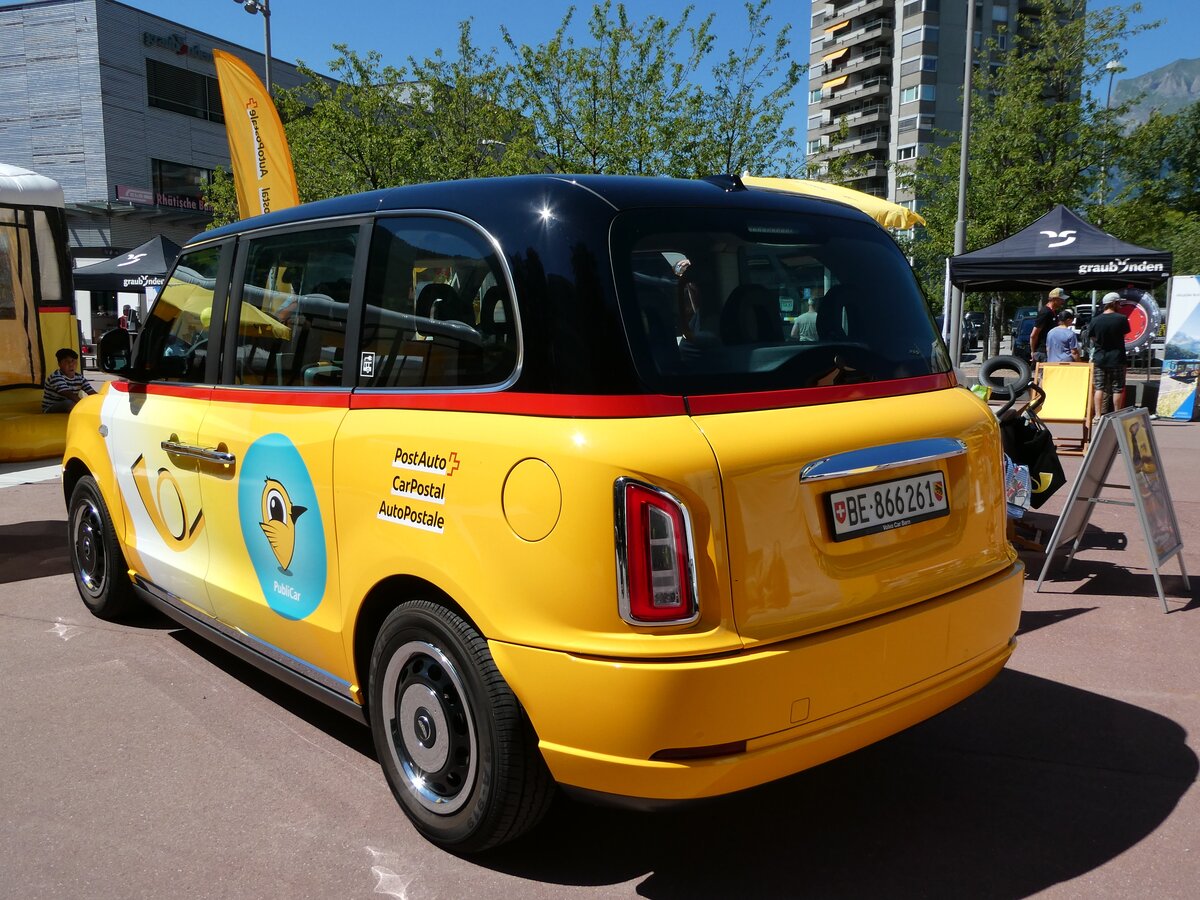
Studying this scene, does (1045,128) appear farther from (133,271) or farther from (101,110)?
(101,110)

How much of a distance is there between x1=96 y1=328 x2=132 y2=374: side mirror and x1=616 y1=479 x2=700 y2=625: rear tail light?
121 inches

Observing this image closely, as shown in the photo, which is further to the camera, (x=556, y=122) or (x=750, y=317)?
(x=556, y=122)

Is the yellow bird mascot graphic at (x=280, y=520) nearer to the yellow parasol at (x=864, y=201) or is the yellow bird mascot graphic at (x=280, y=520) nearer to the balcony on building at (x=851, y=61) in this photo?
the yellow parasol at (x=864, y=201)

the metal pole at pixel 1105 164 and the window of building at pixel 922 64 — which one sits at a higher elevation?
the window of building at pixel 922 64

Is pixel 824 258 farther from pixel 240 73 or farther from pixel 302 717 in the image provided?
pixel 240 73

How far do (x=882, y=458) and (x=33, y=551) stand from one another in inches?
255

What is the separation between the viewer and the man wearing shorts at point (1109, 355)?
1249 centimetres

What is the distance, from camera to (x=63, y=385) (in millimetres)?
11609

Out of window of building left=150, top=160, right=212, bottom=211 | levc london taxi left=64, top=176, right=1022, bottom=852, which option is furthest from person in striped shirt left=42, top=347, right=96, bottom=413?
window of building left=150, top=160, right=212, bottom=211

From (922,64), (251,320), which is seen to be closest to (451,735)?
(251,320)

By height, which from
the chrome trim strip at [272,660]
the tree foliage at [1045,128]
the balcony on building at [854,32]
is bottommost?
the chrome trim strip at [272,660]

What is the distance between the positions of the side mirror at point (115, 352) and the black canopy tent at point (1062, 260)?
1169 centimetres

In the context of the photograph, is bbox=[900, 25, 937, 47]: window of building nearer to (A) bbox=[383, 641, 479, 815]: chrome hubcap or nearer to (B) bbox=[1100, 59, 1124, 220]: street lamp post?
(B) bbox=[1100, 59, 1124, 220]: street lamp post

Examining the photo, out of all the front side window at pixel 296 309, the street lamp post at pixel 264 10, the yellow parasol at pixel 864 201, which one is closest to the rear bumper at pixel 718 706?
the front side window at pixel 296 309
